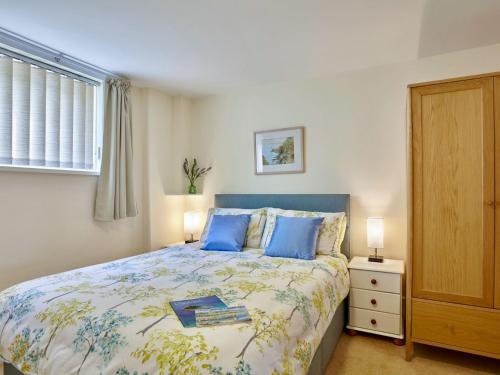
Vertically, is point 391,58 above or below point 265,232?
above

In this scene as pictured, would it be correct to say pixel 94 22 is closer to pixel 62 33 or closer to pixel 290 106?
pixel 62 33

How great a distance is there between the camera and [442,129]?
2.12 meters

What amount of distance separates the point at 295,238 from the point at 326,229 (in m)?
0.35

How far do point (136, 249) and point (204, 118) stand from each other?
1.86 m

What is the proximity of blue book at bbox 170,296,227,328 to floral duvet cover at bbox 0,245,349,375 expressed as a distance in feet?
0.12

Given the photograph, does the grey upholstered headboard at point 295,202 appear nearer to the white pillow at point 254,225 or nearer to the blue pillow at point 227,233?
the white pillow at point 254,225

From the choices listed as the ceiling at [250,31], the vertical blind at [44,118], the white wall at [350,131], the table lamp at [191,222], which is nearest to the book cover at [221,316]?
the ceiling at [250,31]

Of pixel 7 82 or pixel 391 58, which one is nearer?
pixel 7 82

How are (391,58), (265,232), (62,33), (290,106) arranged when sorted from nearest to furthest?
(62,33)
(391,58)
(265,232)
(290,106)

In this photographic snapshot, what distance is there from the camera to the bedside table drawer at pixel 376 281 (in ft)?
7.97

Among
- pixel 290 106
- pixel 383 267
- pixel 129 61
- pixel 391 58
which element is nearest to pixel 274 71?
pixel 290 106

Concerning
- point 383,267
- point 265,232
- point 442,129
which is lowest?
point 383,267

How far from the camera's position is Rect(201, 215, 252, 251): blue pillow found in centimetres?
288

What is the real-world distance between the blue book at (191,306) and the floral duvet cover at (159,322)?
0.12 feet
